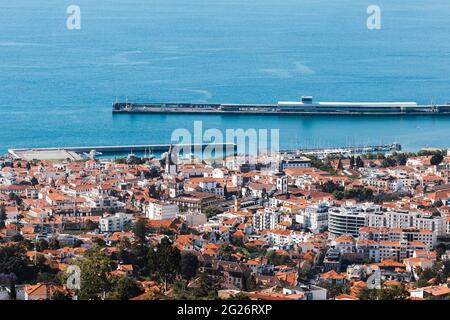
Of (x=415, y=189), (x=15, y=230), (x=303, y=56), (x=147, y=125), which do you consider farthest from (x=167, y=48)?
(x=15, y=230)

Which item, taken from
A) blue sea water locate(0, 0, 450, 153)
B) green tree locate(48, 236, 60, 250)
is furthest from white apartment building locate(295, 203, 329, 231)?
blue sea water locate(0, 0, 450, 153)

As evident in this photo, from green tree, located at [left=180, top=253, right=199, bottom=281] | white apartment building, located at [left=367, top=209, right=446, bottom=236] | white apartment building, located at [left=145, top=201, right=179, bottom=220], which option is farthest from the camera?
white apartment building, located at [left=145, top=201, right=179, bottom=220]

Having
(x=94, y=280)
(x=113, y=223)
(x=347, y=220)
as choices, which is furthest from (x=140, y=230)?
(x=94, y=280)

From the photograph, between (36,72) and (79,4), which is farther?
(79,4)

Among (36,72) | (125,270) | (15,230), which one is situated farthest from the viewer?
(36,72)

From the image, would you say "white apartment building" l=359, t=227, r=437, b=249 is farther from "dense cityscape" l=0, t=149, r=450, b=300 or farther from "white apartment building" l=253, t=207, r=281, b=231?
"white apartment building" l=253, t=207, r=281, b=231
